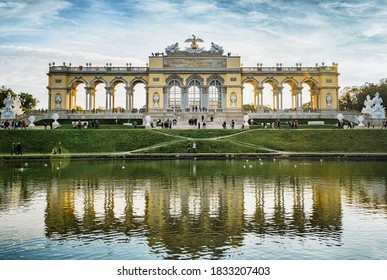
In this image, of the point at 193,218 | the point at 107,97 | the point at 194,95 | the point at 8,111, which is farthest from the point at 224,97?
the point at 193,218

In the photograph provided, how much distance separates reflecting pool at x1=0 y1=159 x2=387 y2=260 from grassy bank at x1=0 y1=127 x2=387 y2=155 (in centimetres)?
1544

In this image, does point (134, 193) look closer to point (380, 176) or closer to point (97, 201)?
point (97, 201)

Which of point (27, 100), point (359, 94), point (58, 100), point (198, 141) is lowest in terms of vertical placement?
point (198, 141)

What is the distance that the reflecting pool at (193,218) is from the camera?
304 inches

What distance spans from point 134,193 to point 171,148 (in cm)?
1852

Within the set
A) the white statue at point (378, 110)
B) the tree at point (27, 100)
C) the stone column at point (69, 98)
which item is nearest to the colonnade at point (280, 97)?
the white statue at point (378, 110)

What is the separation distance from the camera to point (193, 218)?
1022 cm

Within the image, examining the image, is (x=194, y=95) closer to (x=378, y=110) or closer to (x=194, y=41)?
(x=194, y=41)

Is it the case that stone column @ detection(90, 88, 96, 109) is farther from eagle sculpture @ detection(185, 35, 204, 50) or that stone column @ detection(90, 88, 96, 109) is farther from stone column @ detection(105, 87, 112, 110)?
eagle sculpture @ detection(185, 35, 204, 50)

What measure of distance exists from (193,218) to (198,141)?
23.9 meters

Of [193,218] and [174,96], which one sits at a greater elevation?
[174,96]

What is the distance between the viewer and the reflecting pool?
772cm

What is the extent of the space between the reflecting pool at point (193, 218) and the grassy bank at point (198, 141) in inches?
608

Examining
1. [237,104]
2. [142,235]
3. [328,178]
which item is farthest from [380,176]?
[237,104]
